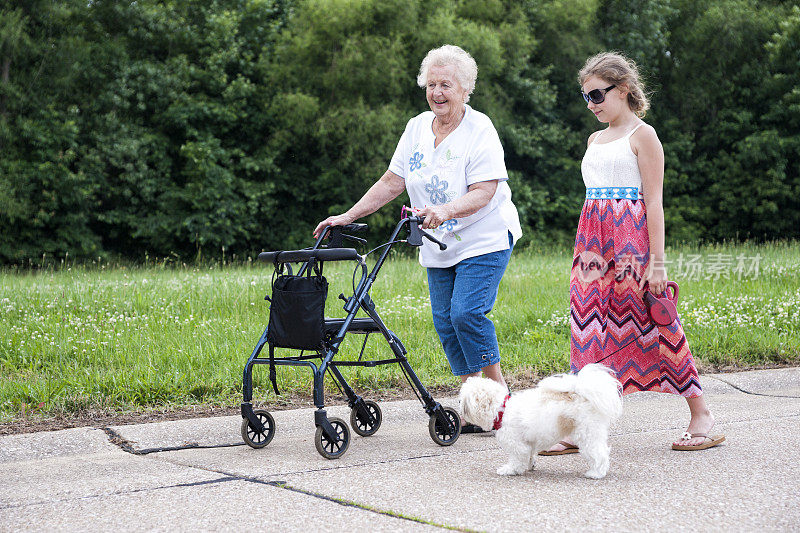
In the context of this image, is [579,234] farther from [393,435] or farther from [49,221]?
[49,221]

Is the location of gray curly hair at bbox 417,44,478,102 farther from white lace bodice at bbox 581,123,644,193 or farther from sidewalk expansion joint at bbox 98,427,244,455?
sidewalk expansion joint at bbox 98,427,244,455

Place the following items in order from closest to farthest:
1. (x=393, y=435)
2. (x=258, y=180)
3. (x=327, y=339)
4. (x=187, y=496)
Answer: (x=187, y=496), (x=327, y=339), (x=393, y=435), (x=258, y=180)

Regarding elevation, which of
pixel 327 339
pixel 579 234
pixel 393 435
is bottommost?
pixel 393 435

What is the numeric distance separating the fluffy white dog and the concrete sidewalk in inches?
4.8

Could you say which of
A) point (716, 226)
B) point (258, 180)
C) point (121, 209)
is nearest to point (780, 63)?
point (716, 226)

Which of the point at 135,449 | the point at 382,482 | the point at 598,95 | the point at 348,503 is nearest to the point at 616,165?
the point at 598,95

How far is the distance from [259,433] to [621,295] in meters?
1.98

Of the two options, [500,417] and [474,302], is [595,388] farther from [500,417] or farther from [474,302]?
[474,302]

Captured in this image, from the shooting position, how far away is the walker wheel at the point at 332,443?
420 centimetres

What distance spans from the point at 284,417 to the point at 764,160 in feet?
99.9

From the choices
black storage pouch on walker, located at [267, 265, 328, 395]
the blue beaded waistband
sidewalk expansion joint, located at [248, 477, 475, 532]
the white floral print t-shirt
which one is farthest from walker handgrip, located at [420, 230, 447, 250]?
sidewalk expansion joint, located at [248, 477, 475, 532]

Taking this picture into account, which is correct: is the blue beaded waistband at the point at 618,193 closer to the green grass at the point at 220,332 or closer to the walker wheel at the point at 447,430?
the walker wheel at the point at 447,430

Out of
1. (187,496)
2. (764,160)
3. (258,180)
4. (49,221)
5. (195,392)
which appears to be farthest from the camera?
(764,160)

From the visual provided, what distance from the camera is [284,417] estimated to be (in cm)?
516
